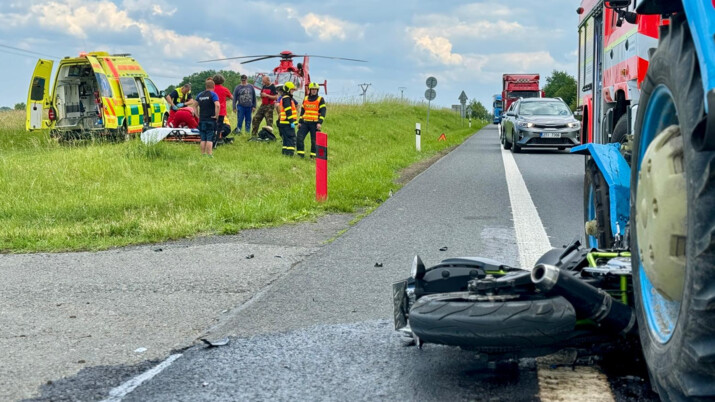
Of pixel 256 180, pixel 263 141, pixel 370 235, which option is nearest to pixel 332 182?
pixel 256 180

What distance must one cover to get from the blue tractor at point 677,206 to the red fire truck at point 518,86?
57248 mm

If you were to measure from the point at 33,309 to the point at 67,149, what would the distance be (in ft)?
43.8

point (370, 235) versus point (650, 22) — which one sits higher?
point (650, 22)

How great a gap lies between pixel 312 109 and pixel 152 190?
748 cm

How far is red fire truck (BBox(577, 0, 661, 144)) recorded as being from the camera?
7.70m

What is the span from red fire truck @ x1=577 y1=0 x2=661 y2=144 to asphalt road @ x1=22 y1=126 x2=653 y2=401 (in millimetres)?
1696

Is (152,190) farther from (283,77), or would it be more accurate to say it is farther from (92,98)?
(283,77)

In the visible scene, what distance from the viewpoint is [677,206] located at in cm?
250

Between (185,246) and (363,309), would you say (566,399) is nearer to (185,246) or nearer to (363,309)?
(363,309)

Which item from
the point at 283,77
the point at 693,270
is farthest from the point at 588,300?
the point at 283,77

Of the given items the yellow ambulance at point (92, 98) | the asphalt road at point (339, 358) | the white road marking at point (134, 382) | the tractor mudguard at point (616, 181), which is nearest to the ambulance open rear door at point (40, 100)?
the yellow ambulance at point (92, 98)

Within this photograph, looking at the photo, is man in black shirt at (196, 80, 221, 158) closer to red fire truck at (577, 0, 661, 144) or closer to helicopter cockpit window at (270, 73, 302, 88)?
red fire truck at (577, 0, 661, 144)

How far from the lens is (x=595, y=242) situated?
238 inches

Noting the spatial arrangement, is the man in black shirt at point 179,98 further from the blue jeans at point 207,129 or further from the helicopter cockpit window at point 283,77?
the helicopter cockpit window at point 283,77
